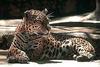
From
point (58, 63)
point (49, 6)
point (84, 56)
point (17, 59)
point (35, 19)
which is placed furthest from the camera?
point (49, 6)

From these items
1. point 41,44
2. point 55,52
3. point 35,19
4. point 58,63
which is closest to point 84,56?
point 58,63

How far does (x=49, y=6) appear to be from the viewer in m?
17.8

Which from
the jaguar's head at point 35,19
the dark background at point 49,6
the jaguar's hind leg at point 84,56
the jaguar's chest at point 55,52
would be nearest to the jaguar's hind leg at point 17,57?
the jaguar's chest at point 55,52

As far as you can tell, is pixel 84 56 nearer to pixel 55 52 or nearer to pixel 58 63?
pixel 58 63

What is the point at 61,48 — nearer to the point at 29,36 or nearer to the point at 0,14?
the point at 29,36

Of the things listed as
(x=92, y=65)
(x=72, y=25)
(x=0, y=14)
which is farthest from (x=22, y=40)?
(x=0, y=14)

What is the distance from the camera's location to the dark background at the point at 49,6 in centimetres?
1770

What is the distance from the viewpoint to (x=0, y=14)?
17656 millimetres

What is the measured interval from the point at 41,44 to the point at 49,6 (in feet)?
32.2

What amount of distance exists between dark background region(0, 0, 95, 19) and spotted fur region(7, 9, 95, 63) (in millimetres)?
9124

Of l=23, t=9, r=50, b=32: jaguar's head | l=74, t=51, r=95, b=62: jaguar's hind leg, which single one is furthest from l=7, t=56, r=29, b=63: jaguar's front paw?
l=74, t=51, r=95, b=62: jaguar's hind leg

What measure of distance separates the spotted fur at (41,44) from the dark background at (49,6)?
9124mm

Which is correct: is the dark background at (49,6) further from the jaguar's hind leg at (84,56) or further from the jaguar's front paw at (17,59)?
the jaguar's front paw at (17,59)

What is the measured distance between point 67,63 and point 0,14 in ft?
33.1
